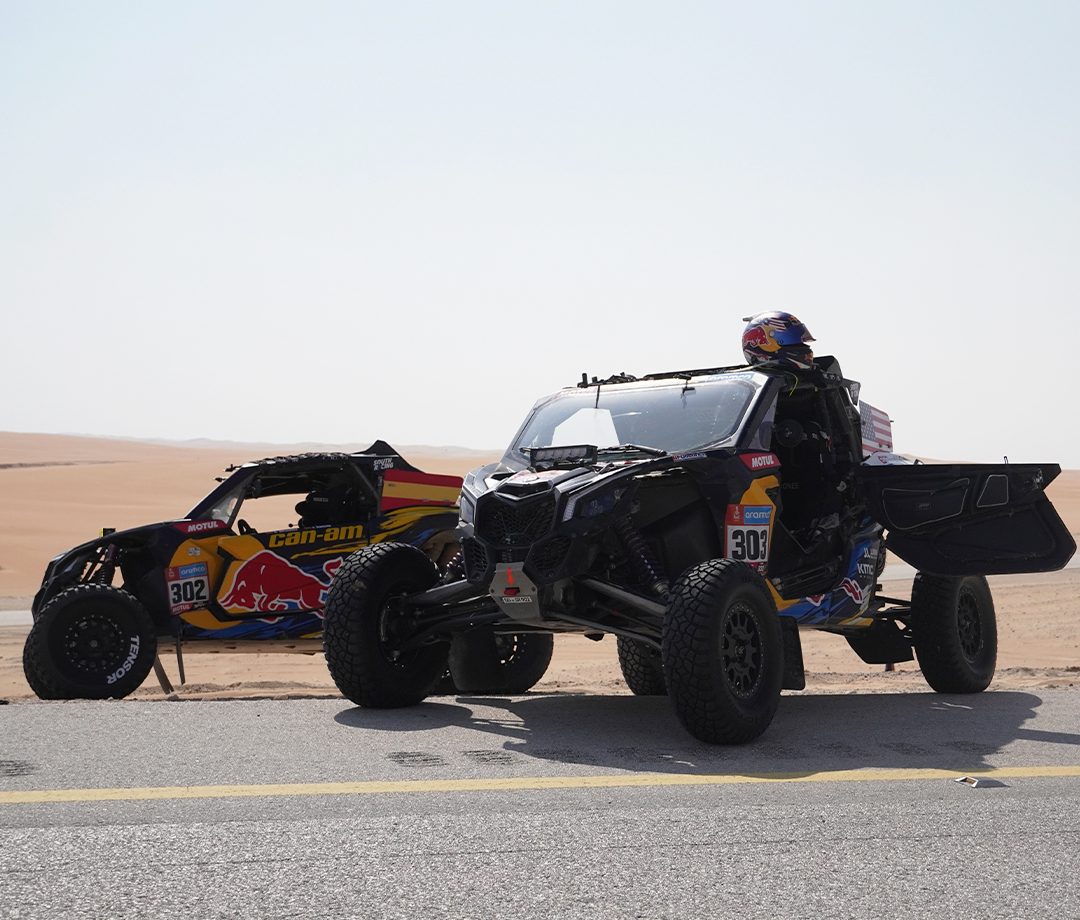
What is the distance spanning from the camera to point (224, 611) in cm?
1060

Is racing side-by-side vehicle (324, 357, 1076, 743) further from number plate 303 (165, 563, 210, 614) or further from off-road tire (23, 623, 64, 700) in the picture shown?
off-road tire (23, 623, 64, 700)

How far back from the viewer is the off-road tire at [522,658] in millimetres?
10141

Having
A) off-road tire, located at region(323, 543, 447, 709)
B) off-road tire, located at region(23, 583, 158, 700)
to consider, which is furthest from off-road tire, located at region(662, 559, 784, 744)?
off-road tire, located at region(23, 583, 158, 700)

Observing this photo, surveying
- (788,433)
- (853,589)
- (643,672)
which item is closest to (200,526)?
(643,672)

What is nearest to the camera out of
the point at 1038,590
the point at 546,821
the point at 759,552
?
the point at 546,821

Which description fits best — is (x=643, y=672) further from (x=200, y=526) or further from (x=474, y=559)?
(x=200, y=526)

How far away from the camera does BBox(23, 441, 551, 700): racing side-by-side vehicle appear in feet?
31.9

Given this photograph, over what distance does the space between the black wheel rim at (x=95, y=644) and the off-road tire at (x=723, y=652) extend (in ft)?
16.1

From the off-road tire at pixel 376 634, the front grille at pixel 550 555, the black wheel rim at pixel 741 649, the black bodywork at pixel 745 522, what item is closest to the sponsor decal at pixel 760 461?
the black bodywork at pixel 745 522

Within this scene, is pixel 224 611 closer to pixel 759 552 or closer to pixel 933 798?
pixel 759 552

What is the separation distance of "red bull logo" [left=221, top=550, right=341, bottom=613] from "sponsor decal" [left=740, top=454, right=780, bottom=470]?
163 inches

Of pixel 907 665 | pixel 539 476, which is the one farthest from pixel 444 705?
pixel 907 665

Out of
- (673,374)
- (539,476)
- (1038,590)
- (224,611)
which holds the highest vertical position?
(673,374)

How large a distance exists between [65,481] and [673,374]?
45498 mm
